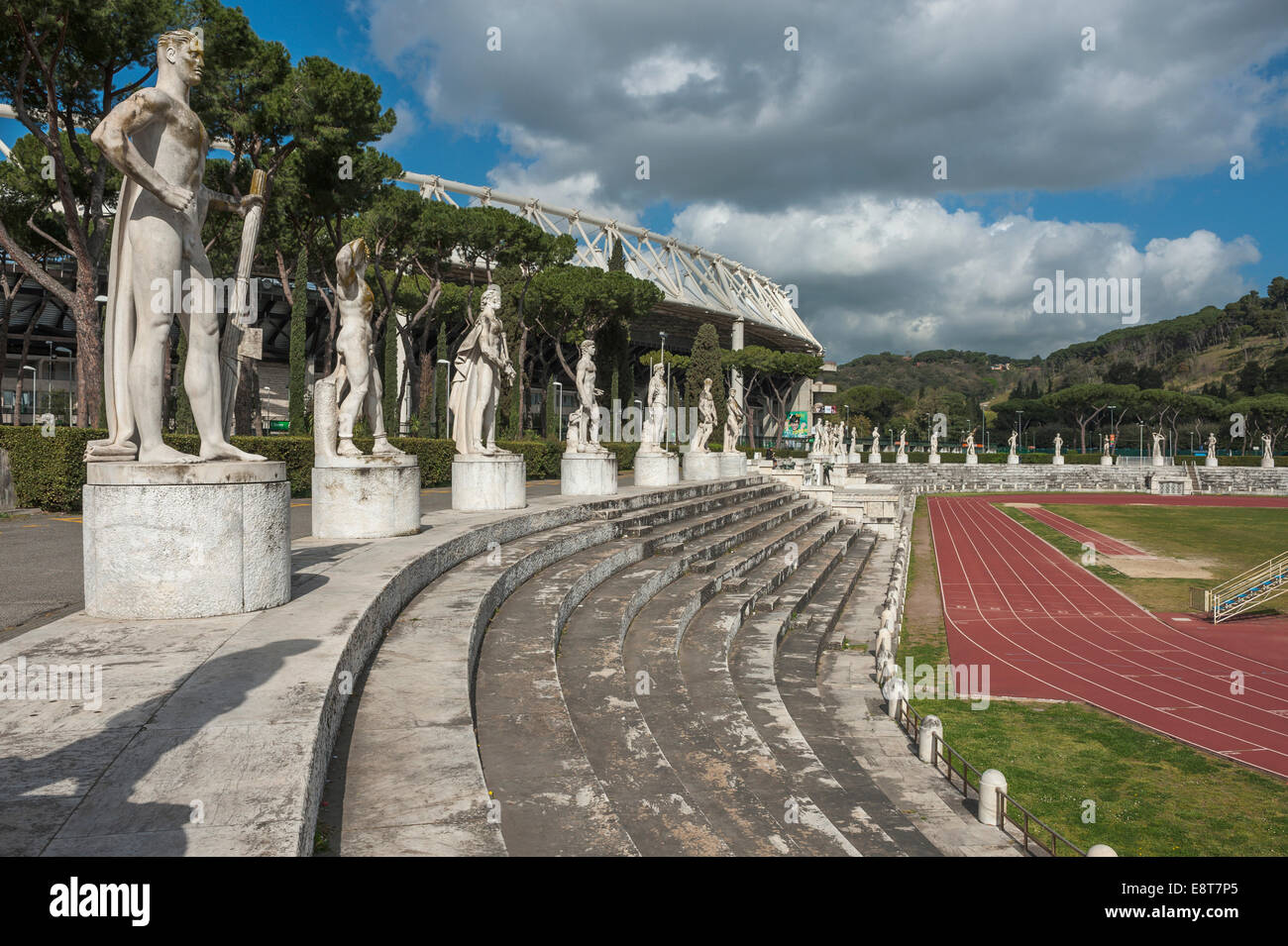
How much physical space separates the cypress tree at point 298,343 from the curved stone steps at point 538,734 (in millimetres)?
18677

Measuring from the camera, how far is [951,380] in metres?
149

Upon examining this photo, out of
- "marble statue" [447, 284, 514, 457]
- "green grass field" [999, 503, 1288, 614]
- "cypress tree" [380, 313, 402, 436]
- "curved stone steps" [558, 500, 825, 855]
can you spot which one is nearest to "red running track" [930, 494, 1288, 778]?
"green grass field" [999, 503, 1288, 614]

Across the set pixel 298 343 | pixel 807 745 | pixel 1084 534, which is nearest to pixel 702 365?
pixel 1084 534

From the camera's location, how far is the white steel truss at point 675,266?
69.3 meters

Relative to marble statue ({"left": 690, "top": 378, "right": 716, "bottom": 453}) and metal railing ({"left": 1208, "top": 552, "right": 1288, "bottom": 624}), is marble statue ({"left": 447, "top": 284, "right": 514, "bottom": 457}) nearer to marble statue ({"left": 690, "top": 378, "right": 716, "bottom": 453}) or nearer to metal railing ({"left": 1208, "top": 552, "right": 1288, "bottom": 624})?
marble statue ({"left": 690, "top": 378, "right": 716, "bottom": 453})

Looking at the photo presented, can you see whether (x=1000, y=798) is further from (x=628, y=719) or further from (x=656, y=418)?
(x=656, y=418)

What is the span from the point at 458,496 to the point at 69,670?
25.5 feet

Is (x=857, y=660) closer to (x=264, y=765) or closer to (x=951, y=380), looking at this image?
(x=264, y=765)

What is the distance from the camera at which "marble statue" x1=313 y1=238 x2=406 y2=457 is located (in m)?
8.52

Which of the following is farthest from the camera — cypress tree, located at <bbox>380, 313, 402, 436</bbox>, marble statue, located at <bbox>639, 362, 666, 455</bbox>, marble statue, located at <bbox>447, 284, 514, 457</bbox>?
cypress tree, located at <bbox>380, 313, 402, 436</bbox>

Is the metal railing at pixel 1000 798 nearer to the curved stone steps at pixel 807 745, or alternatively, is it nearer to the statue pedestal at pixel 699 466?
the curved stone steps at pixel 807 745

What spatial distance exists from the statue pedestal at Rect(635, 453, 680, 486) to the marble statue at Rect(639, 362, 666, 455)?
0.78 feet
